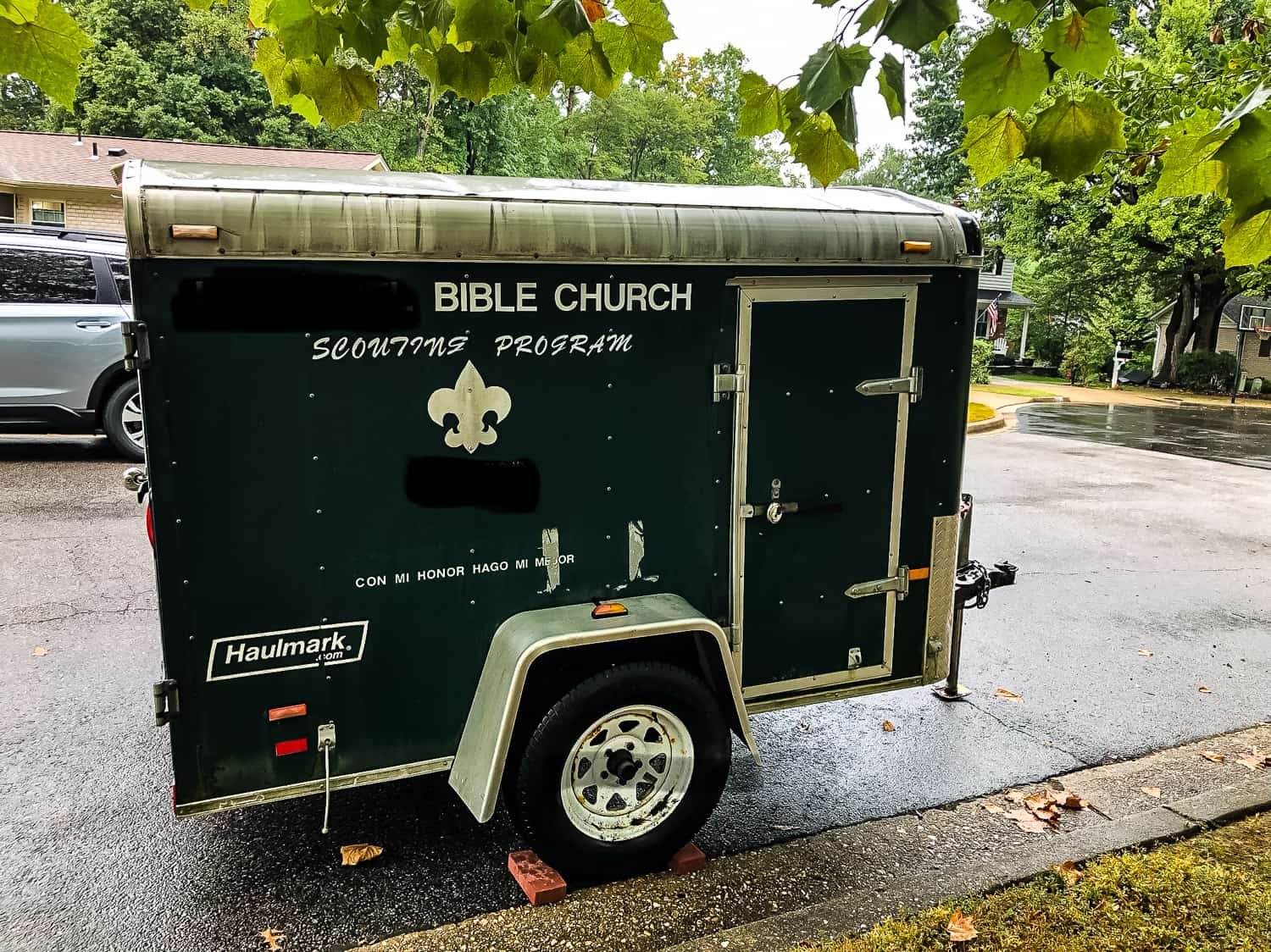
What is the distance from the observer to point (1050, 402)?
26.8m

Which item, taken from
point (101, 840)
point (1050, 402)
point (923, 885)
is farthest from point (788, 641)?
point (1050, 402)

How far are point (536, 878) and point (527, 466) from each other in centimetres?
156

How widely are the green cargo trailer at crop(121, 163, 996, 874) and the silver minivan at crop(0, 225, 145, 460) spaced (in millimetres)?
6585

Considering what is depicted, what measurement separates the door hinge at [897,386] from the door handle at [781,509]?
0.51m

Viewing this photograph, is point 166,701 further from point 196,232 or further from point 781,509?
point 781,509

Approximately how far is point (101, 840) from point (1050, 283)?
128 ft

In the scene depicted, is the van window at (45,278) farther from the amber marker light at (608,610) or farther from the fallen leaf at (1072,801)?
the fallen leaf at (1072,801)

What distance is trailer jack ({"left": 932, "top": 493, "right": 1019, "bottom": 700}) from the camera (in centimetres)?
491

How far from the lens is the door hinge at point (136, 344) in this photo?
2947mm

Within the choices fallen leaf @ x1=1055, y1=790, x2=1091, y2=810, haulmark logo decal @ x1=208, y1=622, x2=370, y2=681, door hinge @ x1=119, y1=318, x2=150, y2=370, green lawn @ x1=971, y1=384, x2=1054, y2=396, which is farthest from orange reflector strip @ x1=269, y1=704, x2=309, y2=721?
green lawn @ x1=971, y1=384, x2=1054, y2=396

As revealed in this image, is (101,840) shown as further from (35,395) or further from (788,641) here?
(35,395)

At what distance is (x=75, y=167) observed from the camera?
84.4 feet

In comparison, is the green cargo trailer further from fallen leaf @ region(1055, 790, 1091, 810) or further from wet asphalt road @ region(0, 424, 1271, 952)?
fallen leaf @ region(1055, 790, 1091, 810)

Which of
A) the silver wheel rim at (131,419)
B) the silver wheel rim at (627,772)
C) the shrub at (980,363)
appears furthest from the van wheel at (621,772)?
the shrub at (980,363)
